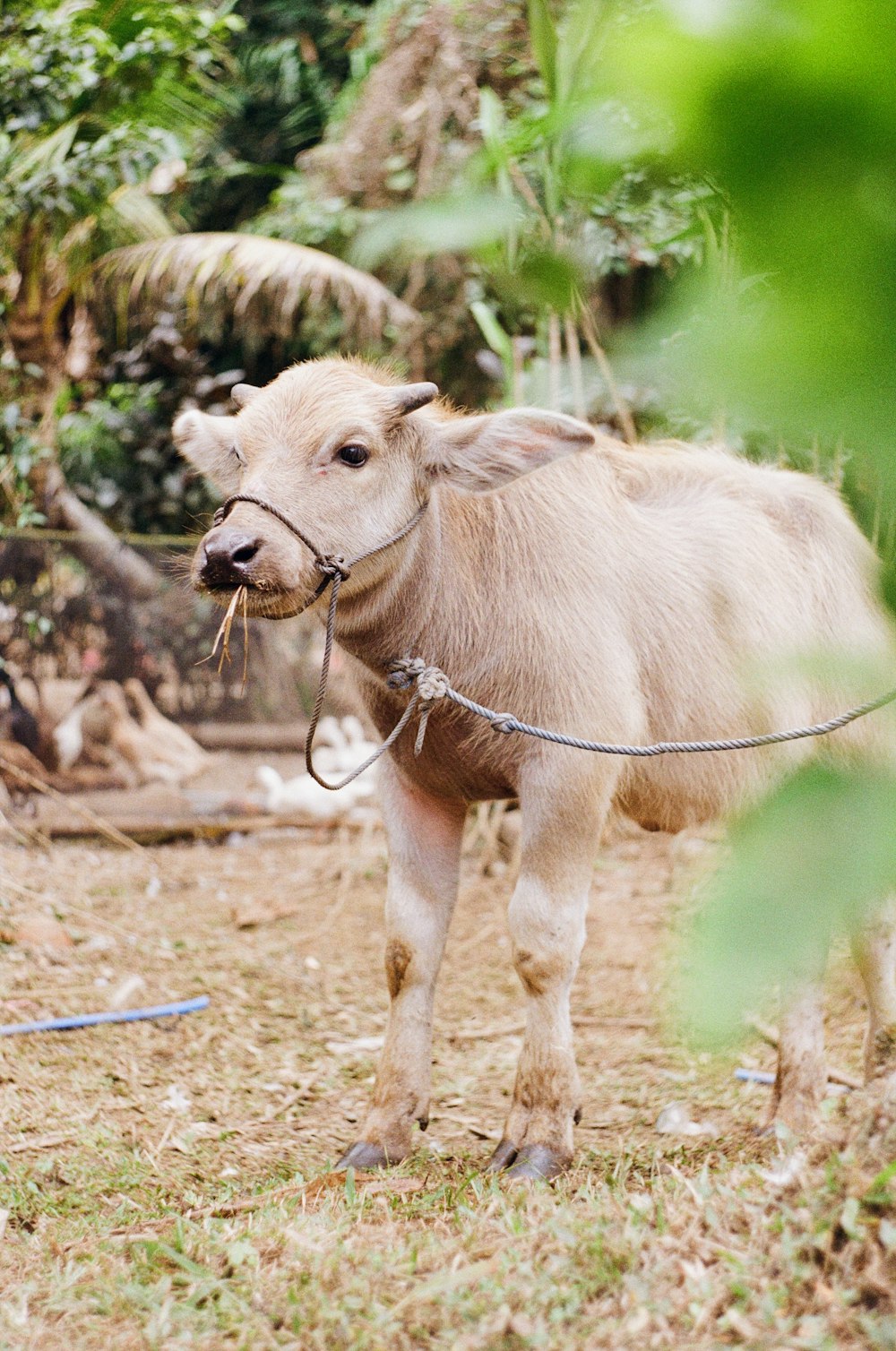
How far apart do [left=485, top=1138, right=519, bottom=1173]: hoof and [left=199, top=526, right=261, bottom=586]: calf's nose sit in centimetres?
154

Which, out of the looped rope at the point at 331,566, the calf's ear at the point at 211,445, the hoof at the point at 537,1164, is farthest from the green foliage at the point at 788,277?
the calf's ear at the point at 211,445

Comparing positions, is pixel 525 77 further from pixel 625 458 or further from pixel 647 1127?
pixel 647 1127

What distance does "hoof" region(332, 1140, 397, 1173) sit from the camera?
3078 mm

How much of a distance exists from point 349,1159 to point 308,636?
489 cm

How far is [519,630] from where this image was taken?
3201mm

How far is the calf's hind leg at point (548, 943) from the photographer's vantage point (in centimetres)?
307

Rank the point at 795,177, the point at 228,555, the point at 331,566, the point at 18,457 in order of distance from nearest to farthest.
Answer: the point at 795,177, the point at 228,555, the point at 331,566, the point at 18,457

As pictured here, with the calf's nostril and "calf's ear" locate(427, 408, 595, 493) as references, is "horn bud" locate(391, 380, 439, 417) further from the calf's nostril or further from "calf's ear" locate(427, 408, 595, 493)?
the calf's nostril

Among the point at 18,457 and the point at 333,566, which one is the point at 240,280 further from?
the point at 333,566

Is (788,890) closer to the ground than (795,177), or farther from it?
closer to the ground

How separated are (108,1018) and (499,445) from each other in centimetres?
242

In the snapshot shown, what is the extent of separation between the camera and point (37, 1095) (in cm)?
358

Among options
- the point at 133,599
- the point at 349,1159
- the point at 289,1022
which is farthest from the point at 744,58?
the point at 133,599

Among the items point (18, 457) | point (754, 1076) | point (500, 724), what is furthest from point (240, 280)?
point (754, 1076)
